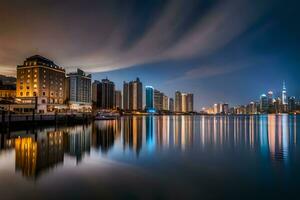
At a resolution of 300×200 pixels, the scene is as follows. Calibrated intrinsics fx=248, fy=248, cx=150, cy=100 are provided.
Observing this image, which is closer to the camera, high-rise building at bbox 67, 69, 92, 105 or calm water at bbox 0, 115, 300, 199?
calm water at bbox 0, 115, 300, 199

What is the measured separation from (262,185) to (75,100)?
168 metres

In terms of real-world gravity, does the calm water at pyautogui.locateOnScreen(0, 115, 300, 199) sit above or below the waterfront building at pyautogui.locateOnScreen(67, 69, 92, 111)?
below

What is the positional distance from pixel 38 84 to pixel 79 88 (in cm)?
6684

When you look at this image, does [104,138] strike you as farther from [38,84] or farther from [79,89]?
[79,89]

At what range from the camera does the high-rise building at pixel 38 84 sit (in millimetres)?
104219

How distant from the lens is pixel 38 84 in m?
107

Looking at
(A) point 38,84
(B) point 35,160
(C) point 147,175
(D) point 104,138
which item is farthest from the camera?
(A) point 38,84

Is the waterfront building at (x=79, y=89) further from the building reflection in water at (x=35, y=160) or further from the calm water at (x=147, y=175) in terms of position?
the calm water at (x=147, y=175)

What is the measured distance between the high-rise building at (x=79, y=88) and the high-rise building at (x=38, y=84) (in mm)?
51172

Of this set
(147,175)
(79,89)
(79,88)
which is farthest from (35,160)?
(79,88)

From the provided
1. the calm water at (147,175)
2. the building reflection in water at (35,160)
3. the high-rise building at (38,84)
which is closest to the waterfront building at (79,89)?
the high-rise building at (38,84)

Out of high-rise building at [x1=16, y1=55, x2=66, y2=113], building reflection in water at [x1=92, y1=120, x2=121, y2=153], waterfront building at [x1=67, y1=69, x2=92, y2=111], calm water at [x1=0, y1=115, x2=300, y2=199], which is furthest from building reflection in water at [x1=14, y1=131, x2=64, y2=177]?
waterfront building at [x1=67, y1=69, x2=92, y2=111]

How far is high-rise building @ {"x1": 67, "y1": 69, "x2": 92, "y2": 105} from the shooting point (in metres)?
171

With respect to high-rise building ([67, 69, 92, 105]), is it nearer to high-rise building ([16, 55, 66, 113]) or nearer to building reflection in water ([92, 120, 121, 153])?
high-rise building ([16, 55, 66, 113])
